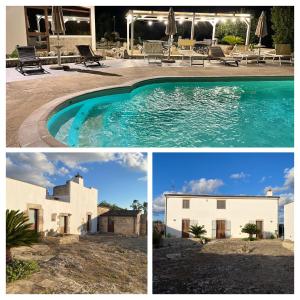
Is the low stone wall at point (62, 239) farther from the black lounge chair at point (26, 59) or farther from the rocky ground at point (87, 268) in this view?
the black lounge chair at point (26, 59)

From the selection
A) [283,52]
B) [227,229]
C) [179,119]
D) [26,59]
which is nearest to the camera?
[227,229]

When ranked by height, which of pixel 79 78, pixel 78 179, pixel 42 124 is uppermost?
pixel 79 78

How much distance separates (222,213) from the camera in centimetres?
575

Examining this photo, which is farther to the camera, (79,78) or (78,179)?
(79,78)

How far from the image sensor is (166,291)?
5219mm

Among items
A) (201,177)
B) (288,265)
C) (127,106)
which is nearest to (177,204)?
(201,177)

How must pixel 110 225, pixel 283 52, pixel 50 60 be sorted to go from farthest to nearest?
pixel 283 52 < pixel 50 60 < pixel 110 225

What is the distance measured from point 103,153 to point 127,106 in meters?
3.53

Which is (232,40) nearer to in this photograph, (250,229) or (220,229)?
(250,229)

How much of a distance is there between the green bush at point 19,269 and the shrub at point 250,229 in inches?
123

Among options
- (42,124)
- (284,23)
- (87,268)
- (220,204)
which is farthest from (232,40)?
(87,268)

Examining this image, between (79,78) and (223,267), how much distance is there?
6632 millimetres

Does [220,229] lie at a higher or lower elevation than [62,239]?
higher

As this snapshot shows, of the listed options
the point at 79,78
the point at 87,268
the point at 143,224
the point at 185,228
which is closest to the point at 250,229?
the point at 185,228
